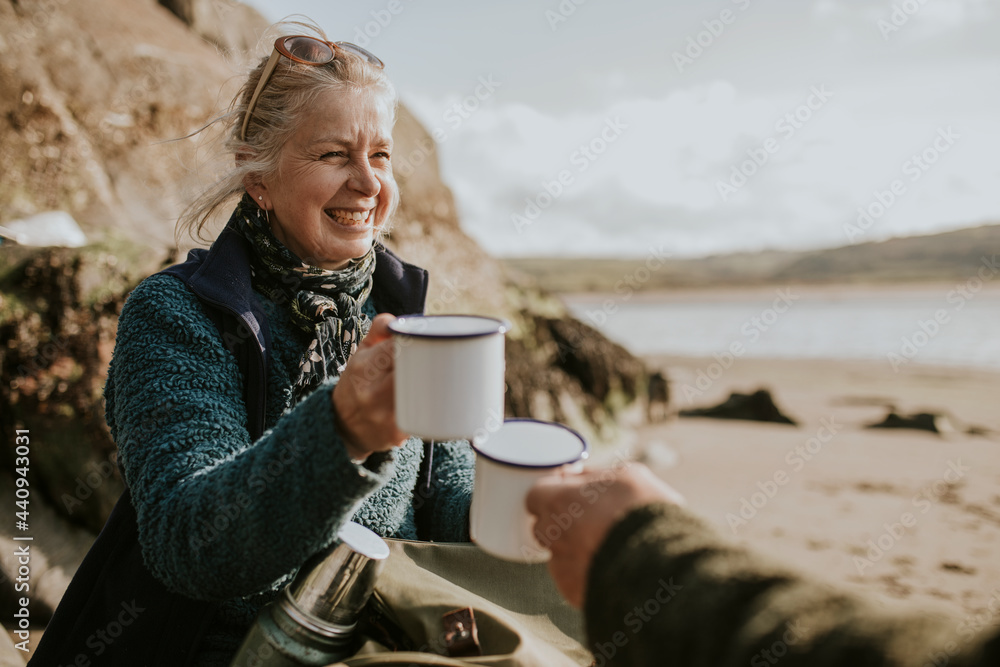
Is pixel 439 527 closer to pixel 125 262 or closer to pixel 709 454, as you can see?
pixel 125 262

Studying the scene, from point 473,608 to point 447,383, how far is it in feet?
2.27

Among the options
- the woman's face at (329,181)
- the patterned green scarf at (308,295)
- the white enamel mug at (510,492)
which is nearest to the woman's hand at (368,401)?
the white enamel mug at (510,492)

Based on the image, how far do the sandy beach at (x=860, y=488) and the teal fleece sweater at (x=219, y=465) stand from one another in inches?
98.8

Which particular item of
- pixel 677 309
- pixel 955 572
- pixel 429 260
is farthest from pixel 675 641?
pixel 677 309

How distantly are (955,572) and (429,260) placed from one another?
547 cm

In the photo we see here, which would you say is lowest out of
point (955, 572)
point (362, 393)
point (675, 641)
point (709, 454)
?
point (709, 454)

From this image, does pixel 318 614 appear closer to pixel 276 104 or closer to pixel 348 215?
pixel 348 215

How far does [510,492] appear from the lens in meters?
1.21

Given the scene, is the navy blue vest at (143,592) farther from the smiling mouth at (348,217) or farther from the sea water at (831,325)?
the sea water at (831,325)

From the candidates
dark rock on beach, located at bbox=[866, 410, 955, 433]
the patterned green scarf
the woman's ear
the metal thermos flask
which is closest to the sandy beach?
dark rock on beach, located at bbox=[866, 410, 955, 433]

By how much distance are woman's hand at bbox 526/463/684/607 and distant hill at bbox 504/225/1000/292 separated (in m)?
35.9

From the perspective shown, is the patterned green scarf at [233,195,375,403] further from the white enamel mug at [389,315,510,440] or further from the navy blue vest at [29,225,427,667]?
the white enamel mug at [389,315,510,440]

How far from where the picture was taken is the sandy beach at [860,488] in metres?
5.01

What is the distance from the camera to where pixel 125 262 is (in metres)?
4.03
